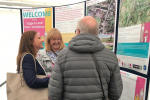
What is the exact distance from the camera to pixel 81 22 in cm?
93

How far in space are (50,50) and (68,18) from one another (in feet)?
2.88

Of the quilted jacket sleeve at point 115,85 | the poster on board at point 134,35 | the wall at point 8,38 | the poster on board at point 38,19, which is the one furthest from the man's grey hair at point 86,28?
the wall at point 8,38

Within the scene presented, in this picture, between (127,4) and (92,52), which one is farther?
(127,4)

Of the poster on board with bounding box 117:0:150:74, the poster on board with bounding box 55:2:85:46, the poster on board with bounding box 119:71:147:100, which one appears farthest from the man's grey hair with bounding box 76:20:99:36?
the poster on board with bounding box 55:2:85:46

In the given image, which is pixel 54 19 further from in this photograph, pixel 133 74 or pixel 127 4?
pixel 133 74

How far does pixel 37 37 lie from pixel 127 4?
3.75 feet

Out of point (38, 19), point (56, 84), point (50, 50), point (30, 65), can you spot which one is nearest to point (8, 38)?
point (38, 19)

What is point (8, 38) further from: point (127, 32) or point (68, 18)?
point (127, 32)

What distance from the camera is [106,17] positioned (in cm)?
171

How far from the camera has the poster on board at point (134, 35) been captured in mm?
1121

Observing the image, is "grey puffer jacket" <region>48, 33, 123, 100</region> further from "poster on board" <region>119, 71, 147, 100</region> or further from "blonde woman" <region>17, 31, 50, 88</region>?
"poster on board" <region>119, 71, 147, 100</region>

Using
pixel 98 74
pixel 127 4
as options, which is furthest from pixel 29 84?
pixel 127 4

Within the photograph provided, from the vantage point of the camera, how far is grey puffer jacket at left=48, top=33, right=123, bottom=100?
0.84 meters

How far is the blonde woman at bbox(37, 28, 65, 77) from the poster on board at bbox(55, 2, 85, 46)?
59cm
